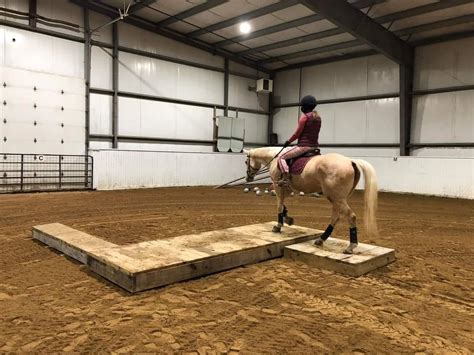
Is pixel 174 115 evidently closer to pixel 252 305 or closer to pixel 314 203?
pixel 314 203

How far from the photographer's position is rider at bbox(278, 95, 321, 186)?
182 inches

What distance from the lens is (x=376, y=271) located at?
13.4 ft

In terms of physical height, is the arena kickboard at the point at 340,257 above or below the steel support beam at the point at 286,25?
below

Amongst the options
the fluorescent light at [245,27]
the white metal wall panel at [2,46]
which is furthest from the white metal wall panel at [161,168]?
the fluorescent light at [245,27]

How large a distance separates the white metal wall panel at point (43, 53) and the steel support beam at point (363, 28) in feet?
25.7

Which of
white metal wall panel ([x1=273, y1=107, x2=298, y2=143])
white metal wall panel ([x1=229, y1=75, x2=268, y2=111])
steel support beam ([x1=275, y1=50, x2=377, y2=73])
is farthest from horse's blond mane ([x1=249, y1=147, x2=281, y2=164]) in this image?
white metal wall panel ([x1=273, y1=107, x2=298, y2=143])

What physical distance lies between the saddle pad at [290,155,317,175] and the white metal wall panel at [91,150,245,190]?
955 cm

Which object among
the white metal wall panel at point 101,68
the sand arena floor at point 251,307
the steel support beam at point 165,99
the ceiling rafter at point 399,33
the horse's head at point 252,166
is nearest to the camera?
the sand arena floor at point 251,307

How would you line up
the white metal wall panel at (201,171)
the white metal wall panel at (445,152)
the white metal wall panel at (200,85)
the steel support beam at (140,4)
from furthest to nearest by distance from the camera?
the white metal wall panel at (200,85) < the white metal wall panel at (445,152) < the white metal wall panel at (201,171) < the steel support beam at (140,4)

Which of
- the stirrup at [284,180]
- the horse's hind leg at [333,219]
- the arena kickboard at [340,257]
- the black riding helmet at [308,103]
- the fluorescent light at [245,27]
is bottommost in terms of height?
the arena kickboard at [340,257]

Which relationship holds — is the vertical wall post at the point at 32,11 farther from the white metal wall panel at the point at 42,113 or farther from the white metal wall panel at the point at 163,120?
the white metal wall panel at the point at 163,120

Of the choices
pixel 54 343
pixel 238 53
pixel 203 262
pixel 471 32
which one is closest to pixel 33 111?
pixel 238 53

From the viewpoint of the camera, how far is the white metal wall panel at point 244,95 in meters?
17.2

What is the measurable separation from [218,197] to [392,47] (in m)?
8.06
